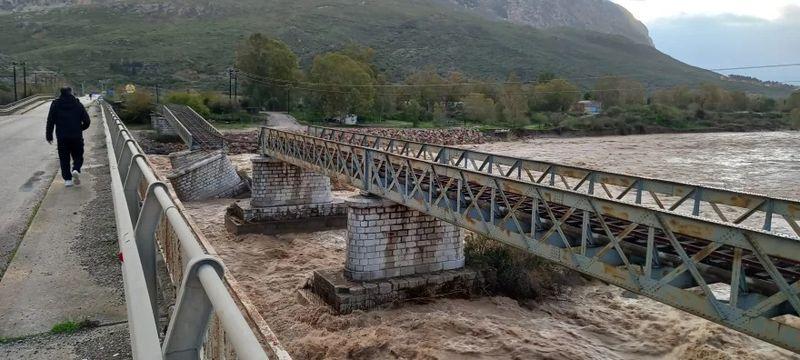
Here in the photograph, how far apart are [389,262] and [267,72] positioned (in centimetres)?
5316

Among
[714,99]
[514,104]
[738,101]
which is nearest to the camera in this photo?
[514,104]

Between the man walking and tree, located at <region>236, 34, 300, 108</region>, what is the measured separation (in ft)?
182

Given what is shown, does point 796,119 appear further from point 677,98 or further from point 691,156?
point 691,156

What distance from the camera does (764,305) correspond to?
6598 millimetres

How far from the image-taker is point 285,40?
4572 inches

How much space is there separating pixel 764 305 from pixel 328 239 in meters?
16.3

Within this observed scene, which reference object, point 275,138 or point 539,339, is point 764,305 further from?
point 275,138

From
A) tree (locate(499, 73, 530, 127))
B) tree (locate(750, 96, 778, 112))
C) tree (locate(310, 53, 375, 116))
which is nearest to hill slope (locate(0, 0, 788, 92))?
tree (locate(310, 53, 375, 116))

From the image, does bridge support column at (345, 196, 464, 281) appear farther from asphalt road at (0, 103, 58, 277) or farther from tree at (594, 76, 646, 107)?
tree at (594, 76, 646, 107)

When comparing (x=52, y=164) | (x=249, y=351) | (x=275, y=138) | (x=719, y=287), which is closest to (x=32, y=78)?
(x=275, y=138)

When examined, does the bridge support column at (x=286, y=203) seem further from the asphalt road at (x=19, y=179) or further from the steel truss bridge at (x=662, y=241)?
the steel truss bridge at (x=662, y=241)

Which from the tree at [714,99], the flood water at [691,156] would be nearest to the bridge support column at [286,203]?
the flood water at [691,156]

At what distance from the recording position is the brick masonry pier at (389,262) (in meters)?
14.7

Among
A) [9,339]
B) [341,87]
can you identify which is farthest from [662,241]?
[341,87]
